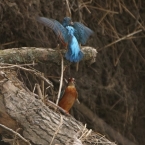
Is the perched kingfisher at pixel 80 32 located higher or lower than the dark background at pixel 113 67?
higher

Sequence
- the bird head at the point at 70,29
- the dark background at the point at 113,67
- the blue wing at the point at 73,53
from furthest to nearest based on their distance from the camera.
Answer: the dark background at the point at 113,67
the bird head at the point at 70,29
the blue wing at the point at 73,53

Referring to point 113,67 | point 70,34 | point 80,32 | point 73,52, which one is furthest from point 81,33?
point 113,67

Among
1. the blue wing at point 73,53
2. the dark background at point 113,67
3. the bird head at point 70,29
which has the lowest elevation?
the dark background at point 113,67

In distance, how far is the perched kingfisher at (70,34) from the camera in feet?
9.59

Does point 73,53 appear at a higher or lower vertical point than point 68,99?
higher

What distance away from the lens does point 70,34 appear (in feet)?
10.1

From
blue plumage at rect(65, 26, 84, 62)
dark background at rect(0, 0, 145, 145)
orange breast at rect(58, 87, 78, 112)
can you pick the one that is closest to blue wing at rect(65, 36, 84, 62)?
blue plumage at rect(65, 26, 84, 62)

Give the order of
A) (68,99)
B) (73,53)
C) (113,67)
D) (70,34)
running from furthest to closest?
(113,67) → (68,99) → (70,34) → (73,53)

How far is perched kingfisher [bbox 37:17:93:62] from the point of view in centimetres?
292

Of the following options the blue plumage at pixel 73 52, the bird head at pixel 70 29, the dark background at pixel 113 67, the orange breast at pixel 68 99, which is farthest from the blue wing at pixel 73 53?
the dark background at pixel 113 67

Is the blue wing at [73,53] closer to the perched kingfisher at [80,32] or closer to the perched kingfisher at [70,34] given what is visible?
the perched kingfisher at [70,34]

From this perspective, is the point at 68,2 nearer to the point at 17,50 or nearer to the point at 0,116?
the point at 17,50

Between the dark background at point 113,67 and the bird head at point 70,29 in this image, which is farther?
the dark background at point 113,67

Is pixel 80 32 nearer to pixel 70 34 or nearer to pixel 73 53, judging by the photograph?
pixel 70 34
